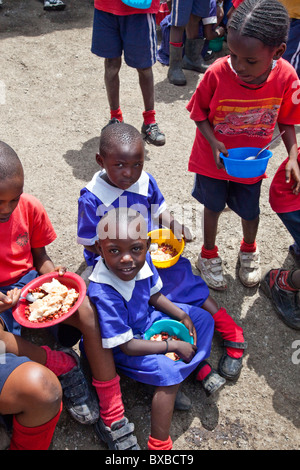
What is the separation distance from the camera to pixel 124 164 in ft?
6.88

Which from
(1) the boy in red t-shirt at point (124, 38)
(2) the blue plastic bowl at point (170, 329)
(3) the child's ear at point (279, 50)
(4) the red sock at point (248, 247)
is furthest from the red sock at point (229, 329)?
(1) the boy in red t-shirt at point (124, 38)

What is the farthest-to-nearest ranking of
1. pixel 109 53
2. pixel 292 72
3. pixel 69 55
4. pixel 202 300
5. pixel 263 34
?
pixel 69 55, pixel 109 53, pixel 202 300, pixel 292 72, pixel 263 34

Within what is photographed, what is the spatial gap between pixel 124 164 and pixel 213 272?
922 mm

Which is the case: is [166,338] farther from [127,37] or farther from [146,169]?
[127,37]

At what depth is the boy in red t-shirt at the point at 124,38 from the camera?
305 cm

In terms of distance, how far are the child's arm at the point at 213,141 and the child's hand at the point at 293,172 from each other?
0.33 metres

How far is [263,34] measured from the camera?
179 cm

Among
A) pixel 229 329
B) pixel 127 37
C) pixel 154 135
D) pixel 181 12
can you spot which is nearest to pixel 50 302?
pixel 229 329

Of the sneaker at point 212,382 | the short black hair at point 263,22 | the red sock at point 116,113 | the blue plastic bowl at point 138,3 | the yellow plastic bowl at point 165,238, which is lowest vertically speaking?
the sneaker at point 212,382

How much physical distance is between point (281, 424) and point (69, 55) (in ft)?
13.3

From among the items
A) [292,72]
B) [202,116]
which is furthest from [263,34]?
[202,116]

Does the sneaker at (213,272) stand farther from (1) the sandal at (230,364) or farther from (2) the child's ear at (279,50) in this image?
(2) the child's ear at (279,50)

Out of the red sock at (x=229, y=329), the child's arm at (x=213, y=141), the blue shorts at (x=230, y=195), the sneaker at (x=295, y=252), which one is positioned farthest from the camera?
the sneaker at (x=295, y=252)
